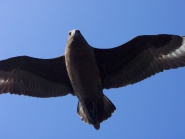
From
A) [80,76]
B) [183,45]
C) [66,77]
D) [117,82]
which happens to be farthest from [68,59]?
[183,45]

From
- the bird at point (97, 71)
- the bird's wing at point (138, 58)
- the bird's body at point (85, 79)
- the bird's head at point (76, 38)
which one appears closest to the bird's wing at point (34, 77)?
the bird at point (97, 71)

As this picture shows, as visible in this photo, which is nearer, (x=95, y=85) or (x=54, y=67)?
(x=95, y=85)

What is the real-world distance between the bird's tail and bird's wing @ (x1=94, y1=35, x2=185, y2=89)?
41cm

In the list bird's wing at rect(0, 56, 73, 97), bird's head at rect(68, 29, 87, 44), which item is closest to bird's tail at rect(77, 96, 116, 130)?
bird's wing at rect(0, 56, 73, 97)


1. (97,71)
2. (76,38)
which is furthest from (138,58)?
(76,38)

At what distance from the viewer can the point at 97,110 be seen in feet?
21.2

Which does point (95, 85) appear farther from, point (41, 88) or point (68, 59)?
point (41, 88)

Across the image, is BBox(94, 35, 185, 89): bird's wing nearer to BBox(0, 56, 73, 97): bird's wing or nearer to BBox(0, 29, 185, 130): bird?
BBox(0, 29, 185, 130): bird

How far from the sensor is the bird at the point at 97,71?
6395 millimetres

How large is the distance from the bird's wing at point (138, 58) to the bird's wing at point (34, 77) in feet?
2.68

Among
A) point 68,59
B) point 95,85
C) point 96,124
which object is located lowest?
point 96,124

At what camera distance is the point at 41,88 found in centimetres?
683

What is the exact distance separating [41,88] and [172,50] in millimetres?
2789

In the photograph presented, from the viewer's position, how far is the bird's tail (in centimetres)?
642
